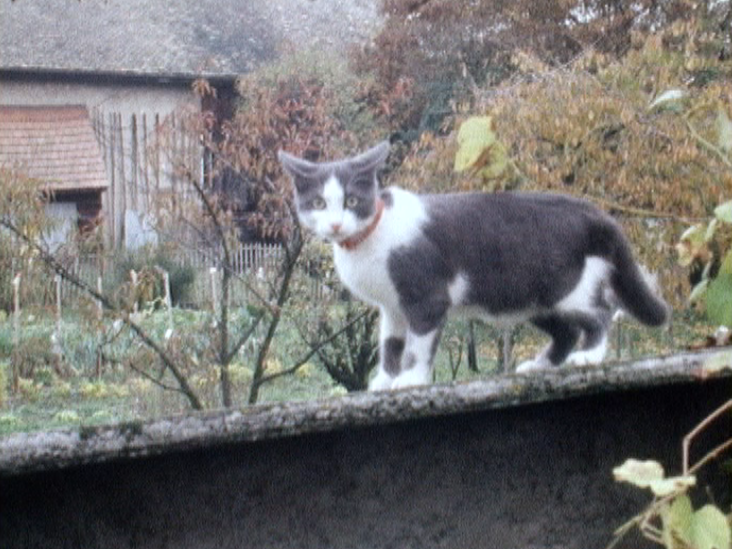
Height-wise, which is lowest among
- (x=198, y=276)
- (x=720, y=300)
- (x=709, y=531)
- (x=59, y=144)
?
(x=198, y=276)

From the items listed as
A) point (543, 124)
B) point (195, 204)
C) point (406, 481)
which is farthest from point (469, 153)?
point (543, 124)

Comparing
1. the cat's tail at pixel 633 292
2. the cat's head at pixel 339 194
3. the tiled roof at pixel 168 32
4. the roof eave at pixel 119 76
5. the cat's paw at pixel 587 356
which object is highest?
the tiled roof at pixel 168 32

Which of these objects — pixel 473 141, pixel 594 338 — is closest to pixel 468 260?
pixel 594 338

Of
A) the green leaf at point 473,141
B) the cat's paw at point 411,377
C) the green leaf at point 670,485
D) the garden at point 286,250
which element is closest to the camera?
the green leaf at point 670,485

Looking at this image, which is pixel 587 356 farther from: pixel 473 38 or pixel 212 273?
pixel 473 38

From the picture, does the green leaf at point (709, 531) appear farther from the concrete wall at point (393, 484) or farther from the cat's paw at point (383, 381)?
the cat's paw at point (383, 381)

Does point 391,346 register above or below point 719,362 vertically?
below

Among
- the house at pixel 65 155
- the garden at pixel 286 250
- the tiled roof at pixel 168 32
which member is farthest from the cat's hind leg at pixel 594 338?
the tiled roof at pixel 168 32

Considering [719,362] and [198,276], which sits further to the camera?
[198,276]
